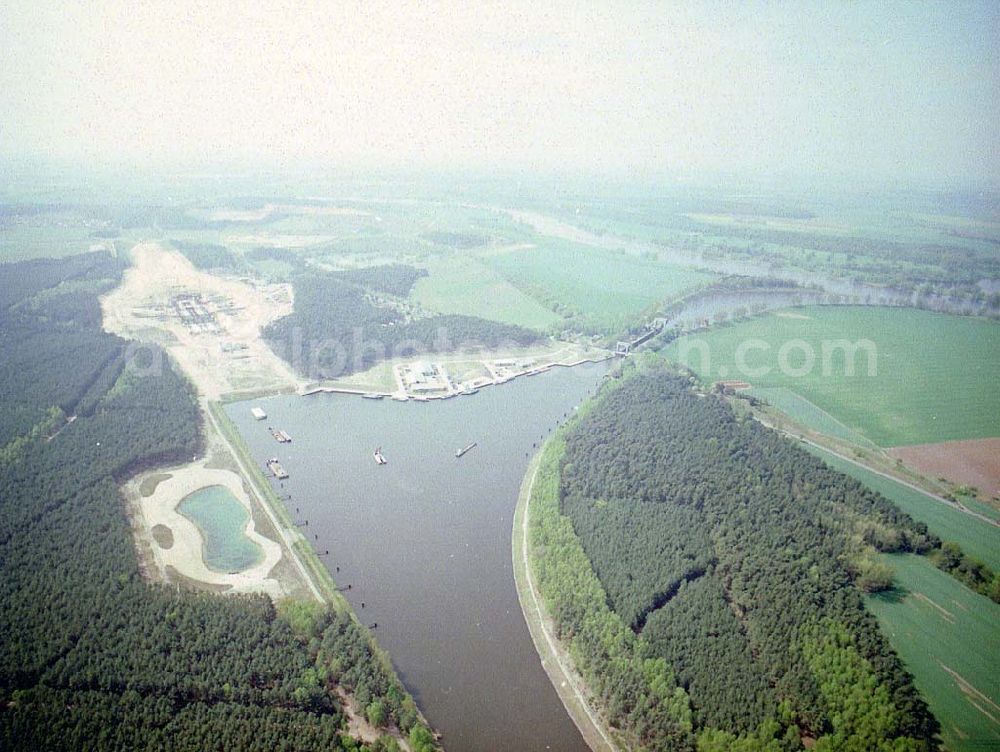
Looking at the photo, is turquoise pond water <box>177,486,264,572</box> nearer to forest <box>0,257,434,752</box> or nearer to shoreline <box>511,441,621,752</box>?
forest <box>0,257,434,752</box>

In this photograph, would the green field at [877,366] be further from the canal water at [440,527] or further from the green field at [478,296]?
the green field at [478,296]

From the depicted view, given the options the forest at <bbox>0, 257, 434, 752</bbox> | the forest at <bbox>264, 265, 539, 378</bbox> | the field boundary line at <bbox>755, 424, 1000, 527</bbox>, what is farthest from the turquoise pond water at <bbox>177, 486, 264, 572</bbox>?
the field boundary line at <bbox>755, 424, 1000, 527</bbox>

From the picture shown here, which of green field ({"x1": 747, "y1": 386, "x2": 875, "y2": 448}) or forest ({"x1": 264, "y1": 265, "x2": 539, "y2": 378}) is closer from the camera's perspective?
green field ({"x1": 747, "y1": 386, "x2": 875, "y2": 448})

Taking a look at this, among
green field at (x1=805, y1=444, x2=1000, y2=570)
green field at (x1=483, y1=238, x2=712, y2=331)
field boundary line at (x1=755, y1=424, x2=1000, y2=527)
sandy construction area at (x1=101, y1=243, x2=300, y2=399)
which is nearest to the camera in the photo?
green field at (x1=805, y1=444, x2=1000, y2=570)

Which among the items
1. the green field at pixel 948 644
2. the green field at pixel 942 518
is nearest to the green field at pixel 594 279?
the green field at pixel 942 518

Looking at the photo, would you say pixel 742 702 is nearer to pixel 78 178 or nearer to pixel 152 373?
pixel 152 373

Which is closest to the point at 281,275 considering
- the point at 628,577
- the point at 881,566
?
the point at 628,577
